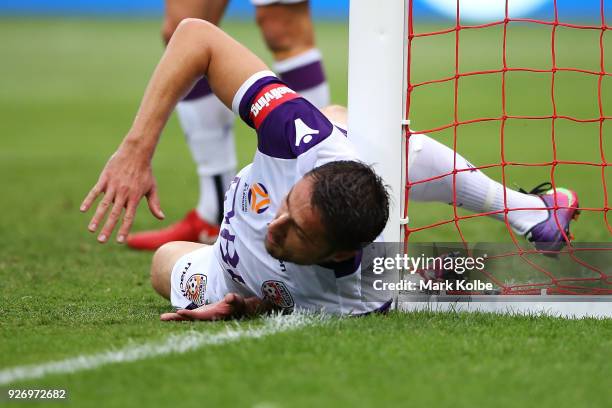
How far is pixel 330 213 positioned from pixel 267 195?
43 centimetres

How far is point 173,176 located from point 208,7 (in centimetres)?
392

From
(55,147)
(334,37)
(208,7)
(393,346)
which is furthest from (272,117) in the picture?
(334,37)

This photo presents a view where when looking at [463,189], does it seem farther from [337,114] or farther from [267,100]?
[267,100]

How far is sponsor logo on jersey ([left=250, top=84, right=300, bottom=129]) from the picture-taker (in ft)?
10.00

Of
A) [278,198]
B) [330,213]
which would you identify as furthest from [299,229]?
[278,198]

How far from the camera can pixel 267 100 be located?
306 centimetres

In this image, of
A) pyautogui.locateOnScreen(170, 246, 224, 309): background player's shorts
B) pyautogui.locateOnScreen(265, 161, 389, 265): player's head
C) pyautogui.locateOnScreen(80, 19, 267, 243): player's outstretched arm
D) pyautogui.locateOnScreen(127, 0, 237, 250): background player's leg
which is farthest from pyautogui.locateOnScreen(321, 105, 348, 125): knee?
pyautogui.locateOnScreen(127, 0, 237, 250): background player's leg

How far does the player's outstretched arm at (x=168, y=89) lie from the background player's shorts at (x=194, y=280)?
391 mm

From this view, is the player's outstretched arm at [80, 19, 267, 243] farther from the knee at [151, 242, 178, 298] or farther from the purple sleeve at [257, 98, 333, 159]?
the knee at [151, 242, 178, 298]

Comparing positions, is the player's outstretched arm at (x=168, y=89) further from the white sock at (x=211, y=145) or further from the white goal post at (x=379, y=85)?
the white sock at (x=211, y=145)

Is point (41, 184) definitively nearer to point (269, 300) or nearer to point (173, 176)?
point (173, 176)

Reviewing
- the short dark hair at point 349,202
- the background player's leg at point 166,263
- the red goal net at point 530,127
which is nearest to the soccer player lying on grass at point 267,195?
the short dark hair at point 349,202

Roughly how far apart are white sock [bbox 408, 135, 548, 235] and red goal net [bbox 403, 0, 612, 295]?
0.04 meters

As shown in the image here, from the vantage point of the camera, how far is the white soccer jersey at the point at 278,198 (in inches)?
116
